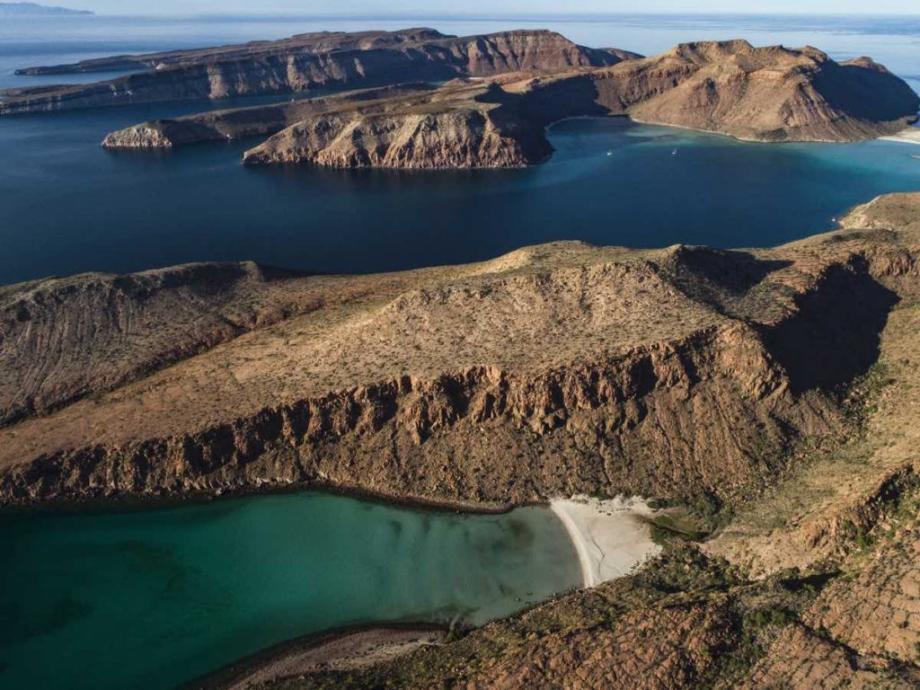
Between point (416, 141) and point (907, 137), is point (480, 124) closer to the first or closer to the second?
point (416, 141)

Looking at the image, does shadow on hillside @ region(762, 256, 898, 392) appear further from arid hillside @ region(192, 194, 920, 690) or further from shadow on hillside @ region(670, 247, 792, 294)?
shadow on hillside @ region(670, 247, 792, 294)

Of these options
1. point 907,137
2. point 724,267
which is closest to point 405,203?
point 724,267

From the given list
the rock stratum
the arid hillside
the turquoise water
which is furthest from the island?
the rock stratum

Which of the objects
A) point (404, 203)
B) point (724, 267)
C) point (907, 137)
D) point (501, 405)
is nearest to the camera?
point (501, 405)

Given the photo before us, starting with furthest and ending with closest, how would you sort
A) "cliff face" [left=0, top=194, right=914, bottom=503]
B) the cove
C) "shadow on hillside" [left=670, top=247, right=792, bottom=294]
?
1. the cove
2. "shadow on hillside" [left=670, top=247, right=792, bottom=294]
3. "cliff face" [left=0, top=194, right=914, bottom=503]

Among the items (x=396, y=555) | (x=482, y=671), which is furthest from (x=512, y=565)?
(x=482, y=671)
